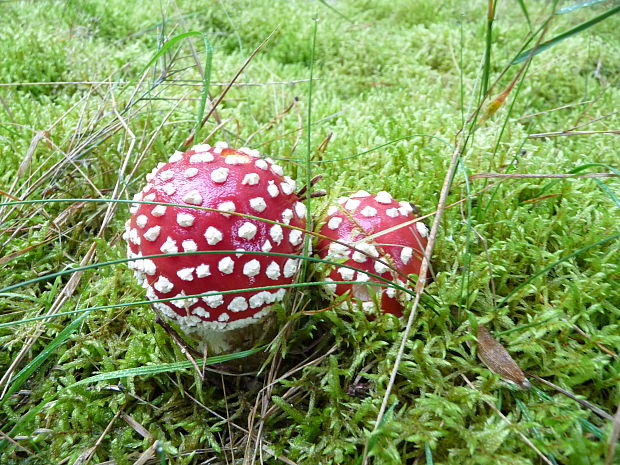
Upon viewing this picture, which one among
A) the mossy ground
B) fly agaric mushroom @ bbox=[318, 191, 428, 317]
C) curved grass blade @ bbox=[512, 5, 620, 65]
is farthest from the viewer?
fly agaric mushroom @ bbox=[318, 191, 428, 317]

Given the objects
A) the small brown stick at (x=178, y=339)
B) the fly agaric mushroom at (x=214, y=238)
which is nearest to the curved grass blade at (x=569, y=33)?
the fly agaric mushroom at (x=214, y=238)

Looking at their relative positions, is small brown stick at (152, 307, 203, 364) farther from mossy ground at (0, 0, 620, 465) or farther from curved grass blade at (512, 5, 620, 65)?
curved grass blade at (512, 5, 620, 65)

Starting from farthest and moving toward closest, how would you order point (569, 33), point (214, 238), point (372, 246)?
point (372, 246) → point (214, 238) → point (569, 33)

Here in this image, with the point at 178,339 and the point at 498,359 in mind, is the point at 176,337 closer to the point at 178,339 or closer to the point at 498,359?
the point at 178,339

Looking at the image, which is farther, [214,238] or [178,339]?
[178,339]

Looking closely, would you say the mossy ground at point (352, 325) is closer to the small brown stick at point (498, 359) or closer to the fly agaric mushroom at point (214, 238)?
the small brown stick at point (498, 359)

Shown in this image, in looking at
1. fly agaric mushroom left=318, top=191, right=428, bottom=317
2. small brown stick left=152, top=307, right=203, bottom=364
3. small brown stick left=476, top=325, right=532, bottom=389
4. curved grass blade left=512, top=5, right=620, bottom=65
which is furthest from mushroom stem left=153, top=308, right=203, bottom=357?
curved grass blade left=512, top=5, right=620, bottom=65

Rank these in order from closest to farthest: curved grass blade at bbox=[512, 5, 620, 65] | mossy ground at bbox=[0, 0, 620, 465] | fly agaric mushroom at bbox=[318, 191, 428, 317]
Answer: curved grass blade at bbox=[512, 5, 620, 65] → mossy ground at bbox=[0, 0, 620, 465] → fly agaric mushroom at bbox=[318, 191, 428, 317]

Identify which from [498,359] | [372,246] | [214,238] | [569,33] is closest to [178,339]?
[214,238]
